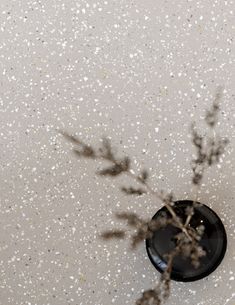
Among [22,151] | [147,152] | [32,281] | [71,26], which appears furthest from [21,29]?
[32,281]

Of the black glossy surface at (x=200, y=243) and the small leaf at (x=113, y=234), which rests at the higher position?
the black glossy surface at (x=200, y=243)

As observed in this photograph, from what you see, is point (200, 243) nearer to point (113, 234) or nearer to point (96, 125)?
point (113, 234)

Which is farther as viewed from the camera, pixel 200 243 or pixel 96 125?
pixel 96 125

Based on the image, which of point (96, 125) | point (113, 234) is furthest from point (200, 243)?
point (96, 125)

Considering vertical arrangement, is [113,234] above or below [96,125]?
below

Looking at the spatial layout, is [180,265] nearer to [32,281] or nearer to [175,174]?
[175,174]

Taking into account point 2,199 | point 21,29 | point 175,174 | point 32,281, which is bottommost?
point 32,281
